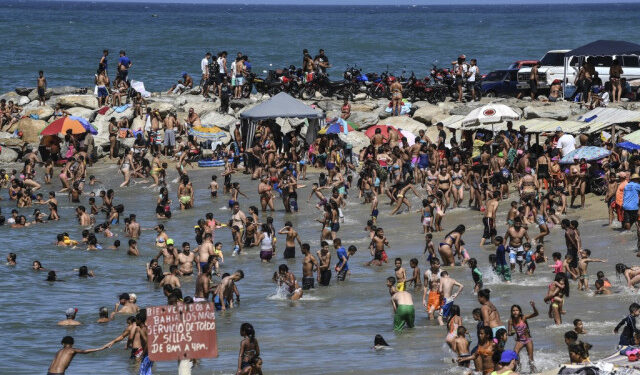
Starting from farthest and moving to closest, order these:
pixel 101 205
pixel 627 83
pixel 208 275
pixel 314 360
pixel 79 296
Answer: pixel 627 83
pixel 101 205
pixel 79 296
pixel 208 275
pixel 314 360

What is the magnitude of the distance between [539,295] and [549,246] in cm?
344

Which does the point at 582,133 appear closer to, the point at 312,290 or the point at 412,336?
the point at 312,290

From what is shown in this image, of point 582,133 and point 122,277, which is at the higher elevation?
point 582,133

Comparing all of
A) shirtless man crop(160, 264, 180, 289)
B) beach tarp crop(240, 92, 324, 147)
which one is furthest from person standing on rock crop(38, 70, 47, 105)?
shirtless man crop(160, 264, 180, 289)

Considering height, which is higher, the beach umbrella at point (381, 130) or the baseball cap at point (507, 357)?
the baseball cap at point (507, 357)

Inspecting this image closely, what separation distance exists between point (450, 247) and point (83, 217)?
10.8 meters

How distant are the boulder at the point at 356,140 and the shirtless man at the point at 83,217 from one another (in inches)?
332

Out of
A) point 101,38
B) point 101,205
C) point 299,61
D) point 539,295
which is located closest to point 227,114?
point 101,205

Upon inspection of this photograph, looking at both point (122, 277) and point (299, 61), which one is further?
Answer: point (299, 61)

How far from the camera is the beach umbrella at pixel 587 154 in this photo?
2484cm

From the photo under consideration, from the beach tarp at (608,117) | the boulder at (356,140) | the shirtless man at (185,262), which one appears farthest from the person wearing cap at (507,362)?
the boulder at (356,140)

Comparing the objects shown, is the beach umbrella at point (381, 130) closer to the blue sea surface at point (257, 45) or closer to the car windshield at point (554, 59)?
the car windshield at point (554, 59)

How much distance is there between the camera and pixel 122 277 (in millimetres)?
23594

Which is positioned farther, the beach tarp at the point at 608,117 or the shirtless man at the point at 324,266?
the beach tarp at the point at 608,117
